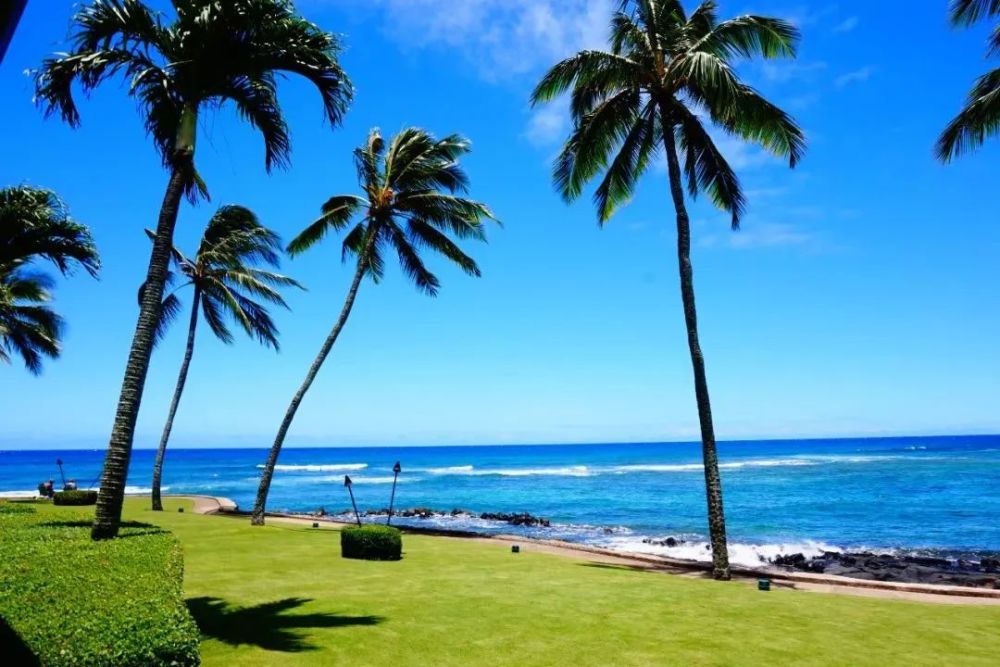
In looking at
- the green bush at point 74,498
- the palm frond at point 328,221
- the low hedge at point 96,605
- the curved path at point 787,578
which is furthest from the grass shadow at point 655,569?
the green bush at point 74,498

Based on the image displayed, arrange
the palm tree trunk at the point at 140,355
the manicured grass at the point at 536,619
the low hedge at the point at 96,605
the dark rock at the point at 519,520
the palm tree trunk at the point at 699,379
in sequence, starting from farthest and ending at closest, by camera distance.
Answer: the dark rock at the point at 519,520
the palm tree trunk at the point at 699,379
the palm tree trunk at the point at 140,355
the manicured grass at the point at 536,619
the low hedge at the point at 96,605

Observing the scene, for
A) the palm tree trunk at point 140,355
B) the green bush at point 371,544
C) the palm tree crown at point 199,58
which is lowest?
the green bush at point 371,544

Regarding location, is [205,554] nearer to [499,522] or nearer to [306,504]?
[499,522]

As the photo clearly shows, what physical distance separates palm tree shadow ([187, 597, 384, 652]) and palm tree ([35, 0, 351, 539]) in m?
2.40

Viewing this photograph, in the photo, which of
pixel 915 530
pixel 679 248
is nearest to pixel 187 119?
pixel 679 248

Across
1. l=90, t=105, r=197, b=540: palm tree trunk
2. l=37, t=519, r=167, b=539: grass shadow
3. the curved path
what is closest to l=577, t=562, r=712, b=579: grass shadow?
the curved path

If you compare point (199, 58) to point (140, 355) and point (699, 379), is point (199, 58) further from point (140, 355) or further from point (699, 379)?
point (699, 379)

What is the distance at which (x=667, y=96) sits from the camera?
15148mm

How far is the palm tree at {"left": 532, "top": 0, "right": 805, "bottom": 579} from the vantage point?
14.3 m

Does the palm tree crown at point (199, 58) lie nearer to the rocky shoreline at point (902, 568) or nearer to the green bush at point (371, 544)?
the green bush at point (371, 544)

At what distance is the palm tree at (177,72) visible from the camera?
10000mm

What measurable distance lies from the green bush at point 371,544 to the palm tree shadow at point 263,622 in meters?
4.77

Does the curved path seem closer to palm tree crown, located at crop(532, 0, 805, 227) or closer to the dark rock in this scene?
palm tree crown, located at crop(532, 0, 805, 227)

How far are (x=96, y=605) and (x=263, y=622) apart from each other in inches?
129
